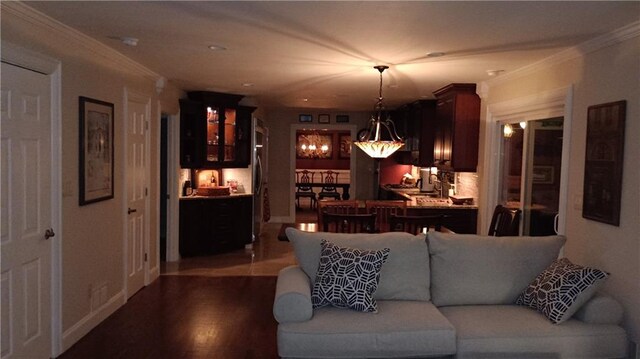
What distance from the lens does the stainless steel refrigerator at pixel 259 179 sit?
816 centimetres

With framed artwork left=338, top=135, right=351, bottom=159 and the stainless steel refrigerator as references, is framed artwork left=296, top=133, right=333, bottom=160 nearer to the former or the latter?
framed artwork left=338, top=135, right=351, bottom=159

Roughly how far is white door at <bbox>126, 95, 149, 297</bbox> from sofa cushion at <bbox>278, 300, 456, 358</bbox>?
→ 2722 mm

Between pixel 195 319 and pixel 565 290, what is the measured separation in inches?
118

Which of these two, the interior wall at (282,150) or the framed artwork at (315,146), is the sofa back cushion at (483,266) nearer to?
the interior wall at (282,150)

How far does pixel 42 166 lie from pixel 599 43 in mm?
3980

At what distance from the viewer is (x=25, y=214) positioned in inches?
127

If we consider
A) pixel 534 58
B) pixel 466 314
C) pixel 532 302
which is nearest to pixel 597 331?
pixel 532 302

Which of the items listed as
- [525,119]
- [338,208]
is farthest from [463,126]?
[338,208]

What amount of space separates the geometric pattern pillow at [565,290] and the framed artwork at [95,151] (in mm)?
3408

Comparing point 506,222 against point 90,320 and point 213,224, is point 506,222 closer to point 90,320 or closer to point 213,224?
point 90,320

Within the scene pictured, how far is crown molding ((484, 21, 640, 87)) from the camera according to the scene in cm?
332

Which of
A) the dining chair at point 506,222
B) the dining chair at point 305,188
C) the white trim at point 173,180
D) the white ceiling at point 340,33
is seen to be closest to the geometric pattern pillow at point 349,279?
the white ceiling at point 340,33

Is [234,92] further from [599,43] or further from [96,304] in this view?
[599,43]

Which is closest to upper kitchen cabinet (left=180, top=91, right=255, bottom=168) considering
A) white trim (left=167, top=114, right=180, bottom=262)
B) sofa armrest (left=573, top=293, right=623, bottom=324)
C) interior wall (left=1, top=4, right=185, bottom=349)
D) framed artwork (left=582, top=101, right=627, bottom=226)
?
white trim (left=167, top=114, right=180, bottom=262)
